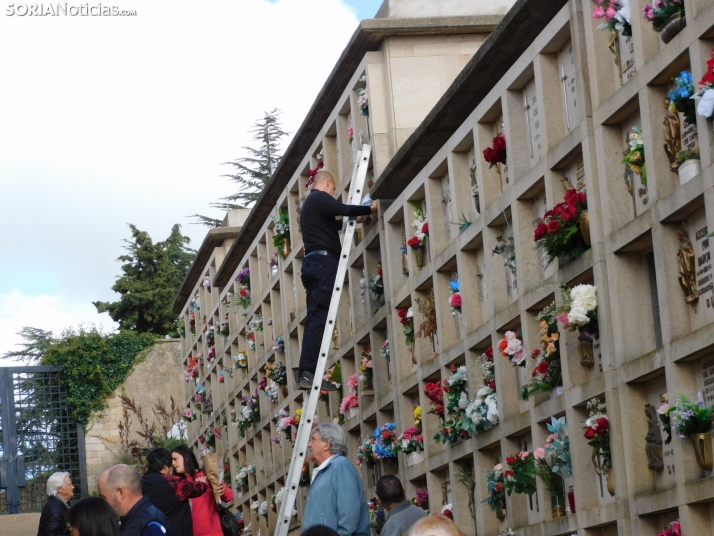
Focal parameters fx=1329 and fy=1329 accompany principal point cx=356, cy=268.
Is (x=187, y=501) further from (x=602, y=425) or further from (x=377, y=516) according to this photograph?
(x=377, y=516)

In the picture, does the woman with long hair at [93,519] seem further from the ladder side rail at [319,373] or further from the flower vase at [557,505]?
the ladder side rail at [319,373]

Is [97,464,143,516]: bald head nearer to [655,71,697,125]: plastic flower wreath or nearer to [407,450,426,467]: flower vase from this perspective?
[655,71,697,125]: plastic flower wreath

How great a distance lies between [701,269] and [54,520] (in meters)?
4.66

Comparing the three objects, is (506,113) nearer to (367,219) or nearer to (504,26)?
(504,26)

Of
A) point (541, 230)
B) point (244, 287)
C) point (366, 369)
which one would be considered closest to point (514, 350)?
point (541, 230)

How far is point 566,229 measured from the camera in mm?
7824

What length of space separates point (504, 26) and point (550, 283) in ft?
5.75

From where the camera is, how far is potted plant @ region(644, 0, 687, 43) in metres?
6.68

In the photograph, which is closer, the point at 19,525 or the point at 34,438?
the point at 19,525

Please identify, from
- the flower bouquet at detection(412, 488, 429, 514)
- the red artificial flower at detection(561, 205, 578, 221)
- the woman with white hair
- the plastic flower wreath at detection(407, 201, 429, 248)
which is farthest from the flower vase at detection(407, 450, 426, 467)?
the red artificial flower at detection(561, 205, 578, 221)

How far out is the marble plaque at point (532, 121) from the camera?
28.3 feet

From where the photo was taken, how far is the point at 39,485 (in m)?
28.0

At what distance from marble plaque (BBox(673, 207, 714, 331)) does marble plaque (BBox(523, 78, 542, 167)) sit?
77.6 inches

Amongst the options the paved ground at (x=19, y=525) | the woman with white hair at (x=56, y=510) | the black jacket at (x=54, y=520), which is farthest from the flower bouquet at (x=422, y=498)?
the paved ground at (x=19, y=525)
